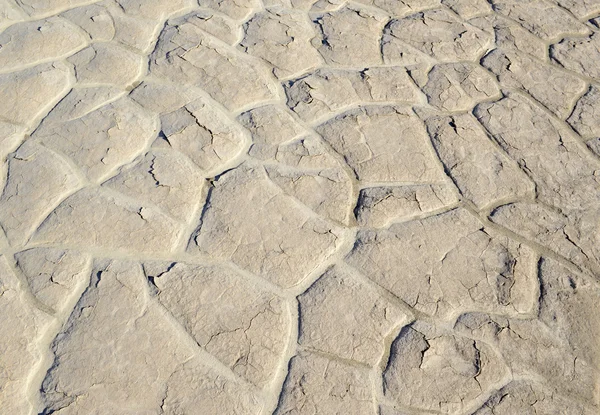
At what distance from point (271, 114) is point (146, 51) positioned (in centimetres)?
88

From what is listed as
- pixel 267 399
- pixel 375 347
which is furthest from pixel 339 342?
pixel 267 399

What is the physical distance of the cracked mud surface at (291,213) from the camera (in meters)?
2.25

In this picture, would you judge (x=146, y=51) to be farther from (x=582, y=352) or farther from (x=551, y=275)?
(x=582, y=352)

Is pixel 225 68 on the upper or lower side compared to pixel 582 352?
upper

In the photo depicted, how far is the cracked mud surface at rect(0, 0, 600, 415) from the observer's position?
2.25m

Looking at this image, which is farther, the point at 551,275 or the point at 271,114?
the point at 271,114

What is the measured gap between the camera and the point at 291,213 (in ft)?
9.02

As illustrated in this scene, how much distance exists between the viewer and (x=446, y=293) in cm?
253

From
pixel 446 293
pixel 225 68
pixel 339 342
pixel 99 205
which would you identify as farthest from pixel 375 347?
pixel 225 68

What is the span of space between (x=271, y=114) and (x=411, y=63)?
3.26ft

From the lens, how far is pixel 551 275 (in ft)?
8.68

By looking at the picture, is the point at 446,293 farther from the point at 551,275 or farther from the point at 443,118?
the point at 443,118

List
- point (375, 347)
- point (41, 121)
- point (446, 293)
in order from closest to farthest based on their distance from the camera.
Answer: point (375, 347), point (446, 293), point (41, 121)

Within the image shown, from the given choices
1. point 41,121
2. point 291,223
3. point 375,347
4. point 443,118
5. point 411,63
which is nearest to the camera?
point 375,347
